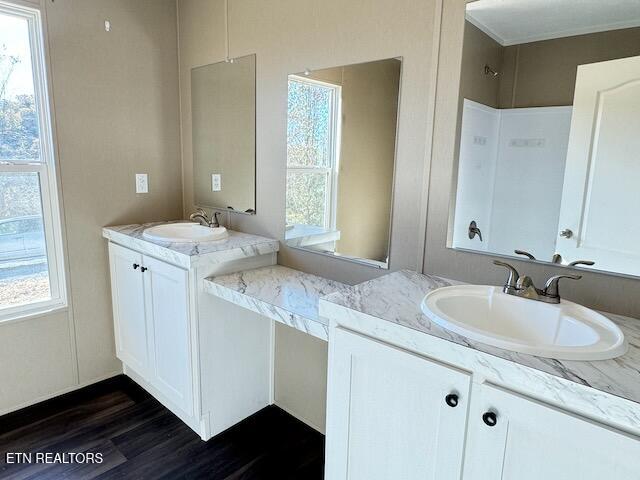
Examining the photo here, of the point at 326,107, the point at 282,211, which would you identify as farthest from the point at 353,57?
the point at 282,211

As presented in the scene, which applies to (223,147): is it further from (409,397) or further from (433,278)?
(409,397)

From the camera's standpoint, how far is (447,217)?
1.58m

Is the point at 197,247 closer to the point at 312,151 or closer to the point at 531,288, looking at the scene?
the point at 312,151

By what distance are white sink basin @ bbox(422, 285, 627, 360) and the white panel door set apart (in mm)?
224

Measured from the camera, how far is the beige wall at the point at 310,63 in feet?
5.24

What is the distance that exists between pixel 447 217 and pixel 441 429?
78 cm

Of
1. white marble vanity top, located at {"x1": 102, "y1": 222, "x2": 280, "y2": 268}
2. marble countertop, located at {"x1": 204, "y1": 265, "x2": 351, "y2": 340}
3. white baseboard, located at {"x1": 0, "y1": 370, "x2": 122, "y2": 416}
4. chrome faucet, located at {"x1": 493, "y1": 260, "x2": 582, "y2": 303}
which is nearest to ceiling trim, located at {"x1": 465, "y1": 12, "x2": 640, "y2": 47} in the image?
chrome faucet, located at {"x1": 493, "y1": 260, "x2": 582, "y2": 303}

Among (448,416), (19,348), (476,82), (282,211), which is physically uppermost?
(476,82)

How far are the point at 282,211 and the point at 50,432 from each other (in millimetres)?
1605

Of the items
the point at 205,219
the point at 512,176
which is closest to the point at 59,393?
the point at 205,219

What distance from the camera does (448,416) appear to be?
1076 mm

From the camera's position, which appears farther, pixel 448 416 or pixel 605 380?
pixel 448 416

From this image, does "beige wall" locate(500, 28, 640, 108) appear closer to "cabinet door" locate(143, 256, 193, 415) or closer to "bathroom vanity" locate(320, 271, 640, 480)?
"bathroom vanity" locate(320, 271, 640, 480)

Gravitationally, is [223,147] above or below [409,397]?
above
